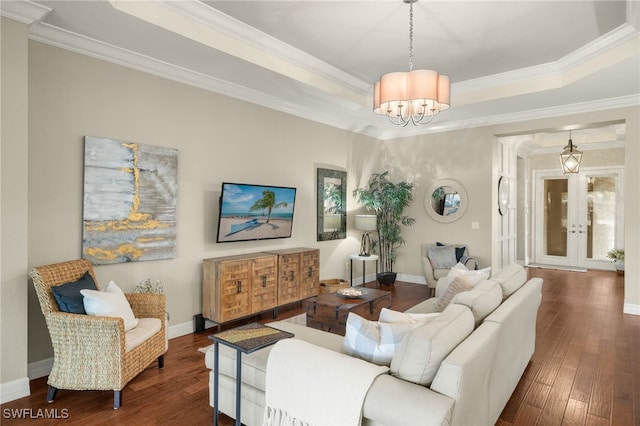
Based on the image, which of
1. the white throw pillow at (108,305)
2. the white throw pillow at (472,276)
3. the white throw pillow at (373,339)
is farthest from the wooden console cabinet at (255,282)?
the white throw pillow at (373,339)

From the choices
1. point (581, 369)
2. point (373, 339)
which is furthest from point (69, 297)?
point (581, 369)

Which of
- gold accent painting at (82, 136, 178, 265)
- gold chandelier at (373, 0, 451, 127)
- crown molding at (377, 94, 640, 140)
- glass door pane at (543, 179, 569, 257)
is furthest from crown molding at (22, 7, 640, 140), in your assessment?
glass door pane at (543, 179, 569, 257)

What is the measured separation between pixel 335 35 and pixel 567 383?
379 centimetres

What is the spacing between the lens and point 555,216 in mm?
9008

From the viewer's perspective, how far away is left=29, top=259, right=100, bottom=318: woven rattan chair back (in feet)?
8.84

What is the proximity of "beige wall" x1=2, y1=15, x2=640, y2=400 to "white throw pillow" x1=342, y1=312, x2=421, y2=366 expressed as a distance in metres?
2.50

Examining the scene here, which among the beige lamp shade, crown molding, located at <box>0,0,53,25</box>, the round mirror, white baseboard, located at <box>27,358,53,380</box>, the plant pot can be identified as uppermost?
crown molding, located at <box>0,0,53,25</box>

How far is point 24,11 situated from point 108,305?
2.23 metres

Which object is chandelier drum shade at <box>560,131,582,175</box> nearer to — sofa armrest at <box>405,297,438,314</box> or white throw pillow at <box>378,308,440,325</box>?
sofa armrest at <box>405,297,438,314</box>

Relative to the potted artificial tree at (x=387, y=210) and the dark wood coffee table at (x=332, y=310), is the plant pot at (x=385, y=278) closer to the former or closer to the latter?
the potted artificial tree at (x=387, y=210)

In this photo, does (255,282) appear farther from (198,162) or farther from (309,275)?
(198,162)

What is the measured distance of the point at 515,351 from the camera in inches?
106

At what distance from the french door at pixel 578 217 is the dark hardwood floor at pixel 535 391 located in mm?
4607

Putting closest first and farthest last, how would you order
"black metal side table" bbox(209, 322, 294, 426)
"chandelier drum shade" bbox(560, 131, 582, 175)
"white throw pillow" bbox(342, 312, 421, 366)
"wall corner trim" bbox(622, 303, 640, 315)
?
"white throw pillow" bbox(342, 312, 421, 366) → "black metal side table" bbox(209, 322, 294, 426) → "wall corner trim" bbox(622, 303, 640, 315) → "chandelier drum shade" bbox(560, 131, 582, 175)
